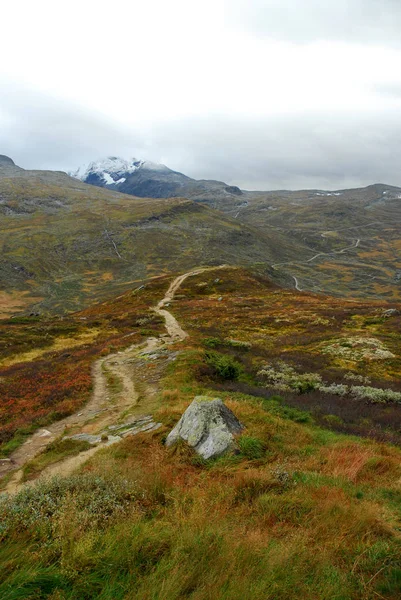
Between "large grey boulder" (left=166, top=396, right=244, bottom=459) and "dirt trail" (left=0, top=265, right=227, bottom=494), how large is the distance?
3203mm

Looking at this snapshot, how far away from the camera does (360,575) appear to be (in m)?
5.28

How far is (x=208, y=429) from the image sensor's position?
35.9 ft

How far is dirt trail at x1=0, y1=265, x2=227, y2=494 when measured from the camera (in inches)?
441

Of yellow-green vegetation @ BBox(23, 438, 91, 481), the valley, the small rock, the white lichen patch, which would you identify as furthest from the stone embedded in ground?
the white lichen patch

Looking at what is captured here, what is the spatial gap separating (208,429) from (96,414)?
8.08 meters

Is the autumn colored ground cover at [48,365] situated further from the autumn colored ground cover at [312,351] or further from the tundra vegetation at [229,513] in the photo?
the autumn colored ground cover at [312,351]

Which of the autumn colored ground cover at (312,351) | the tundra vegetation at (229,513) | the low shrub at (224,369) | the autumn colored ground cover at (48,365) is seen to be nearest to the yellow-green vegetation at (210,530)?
the tundra vegetation at (229,513)

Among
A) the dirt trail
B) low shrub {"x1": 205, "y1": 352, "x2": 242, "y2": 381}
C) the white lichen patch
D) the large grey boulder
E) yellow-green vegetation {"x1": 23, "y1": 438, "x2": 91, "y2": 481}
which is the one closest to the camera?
the large grey boulder

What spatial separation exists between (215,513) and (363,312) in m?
57.9

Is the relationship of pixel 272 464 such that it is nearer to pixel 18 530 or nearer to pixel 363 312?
pixel 18 530

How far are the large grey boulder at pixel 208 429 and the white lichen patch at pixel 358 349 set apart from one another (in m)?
23.4

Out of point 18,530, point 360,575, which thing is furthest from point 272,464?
point 18,530

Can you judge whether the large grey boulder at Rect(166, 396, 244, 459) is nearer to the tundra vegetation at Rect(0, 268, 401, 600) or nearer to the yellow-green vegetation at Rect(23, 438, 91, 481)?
the tundra vegetation at Rect(0, 268, 401, 600)

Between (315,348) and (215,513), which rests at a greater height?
(215,513)
